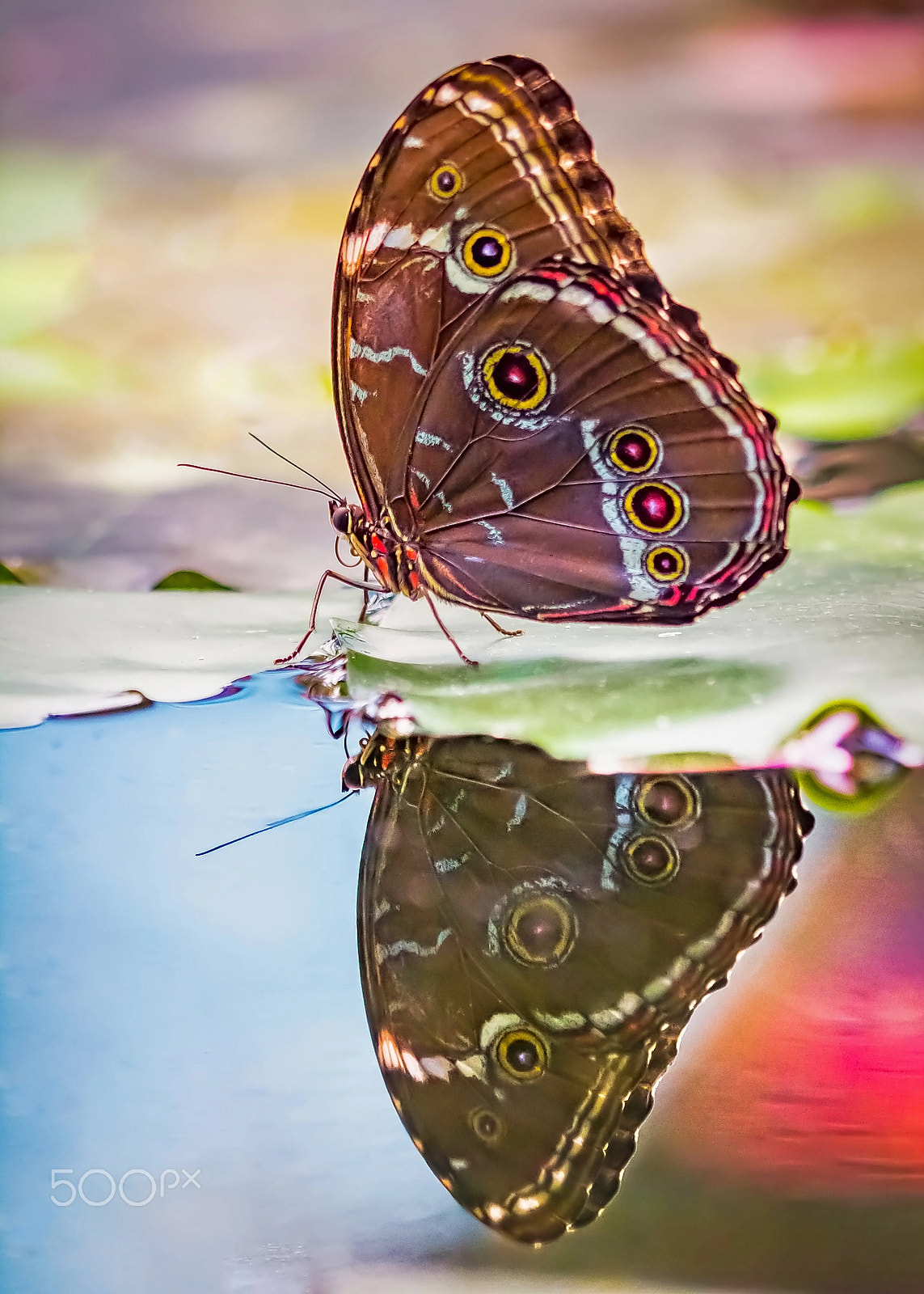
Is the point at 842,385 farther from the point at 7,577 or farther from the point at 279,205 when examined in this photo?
the point at 7,577

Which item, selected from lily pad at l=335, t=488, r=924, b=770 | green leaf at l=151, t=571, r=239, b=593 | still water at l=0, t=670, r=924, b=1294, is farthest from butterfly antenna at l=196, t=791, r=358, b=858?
green leaf at l=151, t=571, r=239, b=593

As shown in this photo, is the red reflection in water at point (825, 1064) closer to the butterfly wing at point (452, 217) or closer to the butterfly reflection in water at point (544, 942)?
the butterfly reflection in water at point (544, 942)

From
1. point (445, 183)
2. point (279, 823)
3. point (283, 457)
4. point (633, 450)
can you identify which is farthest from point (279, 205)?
point (279, 823)

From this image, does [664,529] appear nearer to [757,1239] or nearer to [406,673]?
[406,673]

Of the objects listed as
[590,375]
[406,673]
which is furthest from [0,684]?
[590,375]

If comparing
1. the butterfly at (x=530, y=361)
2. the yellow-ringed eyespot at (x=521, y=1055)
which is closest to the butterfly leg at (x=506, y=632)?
the butterfly at (x=530, y=361)

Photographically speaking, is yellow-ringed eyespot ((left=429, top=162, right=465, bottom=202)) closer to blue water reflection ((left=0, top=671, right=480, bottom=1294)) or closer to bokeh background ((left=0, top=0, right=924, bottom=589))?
blue water reflection ((left=0, top=671, right=480, bottom=1294))
